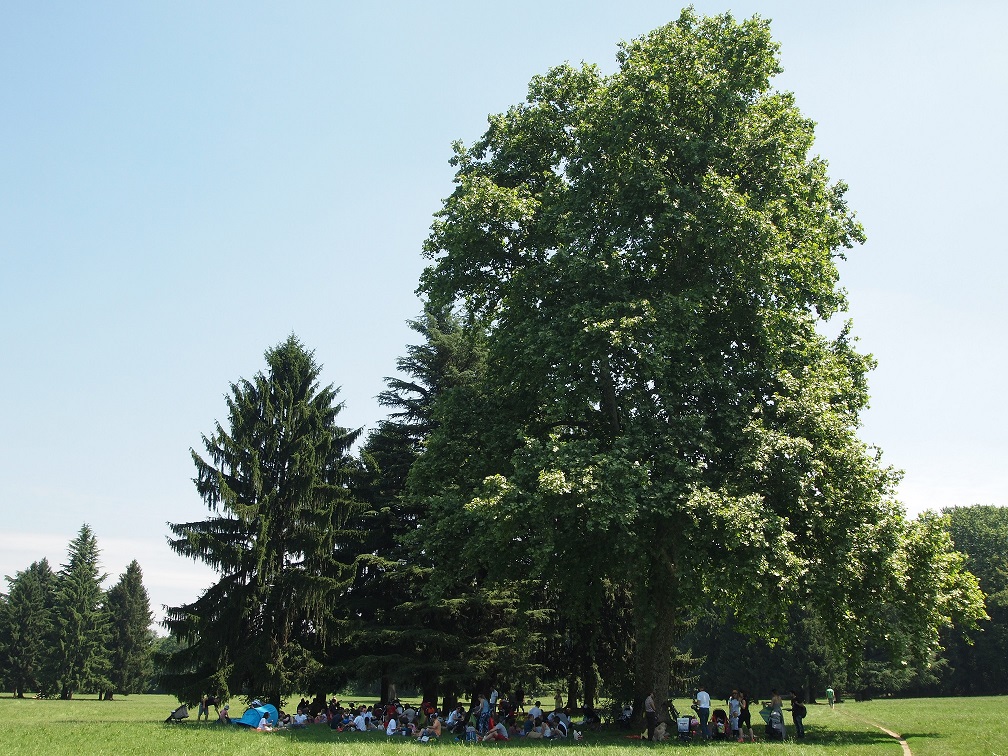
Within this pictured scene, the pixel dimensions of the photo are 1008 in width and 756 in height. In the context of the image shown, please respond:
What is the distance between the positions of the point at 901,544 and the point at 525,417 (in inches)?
479

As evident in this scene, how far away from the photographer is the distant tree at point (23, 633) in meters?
84.3

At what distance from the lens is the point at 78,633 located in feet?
261

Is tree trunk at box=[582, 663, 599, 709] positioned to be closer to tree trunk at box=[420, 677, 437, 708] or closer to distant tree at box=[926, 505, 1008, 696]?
tree trunk at box=[420, 677, 437, 708]

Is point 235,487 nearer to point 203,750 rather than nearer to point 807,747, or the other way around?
point 203,750

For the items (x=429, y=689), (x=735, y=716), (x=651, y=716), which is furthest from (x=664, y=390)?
(x=429, y=689)

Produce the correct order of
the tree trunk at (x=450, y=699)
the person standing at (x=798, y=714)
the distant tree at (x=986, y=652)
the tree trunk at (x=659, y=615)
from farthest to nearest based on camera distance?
the distant tree at (x=986, y=652)
the tree trunk at (x=450, y=699)
the person standing at (x=798, y=714)
the tree trunk at (x=659, y=615)

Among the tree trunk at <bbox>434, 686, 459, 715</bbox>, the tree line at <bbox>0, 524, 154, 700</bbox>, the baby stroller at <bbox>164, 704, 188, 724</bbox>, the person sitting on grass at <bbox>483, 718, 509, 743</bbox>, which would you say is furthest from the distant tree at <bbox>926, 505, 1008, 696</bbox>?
the tree line at <bbox>0, 524, 154, 700</bbox>

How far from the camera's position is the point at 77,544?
92.4 m

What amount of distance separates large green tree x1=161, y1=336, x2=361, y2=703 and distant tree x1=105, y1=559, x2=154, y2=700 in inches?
2390

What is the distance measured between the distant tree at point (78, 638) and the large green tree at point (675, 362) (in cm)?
7270

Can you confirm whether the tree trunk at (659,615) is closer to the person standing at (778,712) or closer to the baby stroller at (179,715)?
the person standing at (778,712)

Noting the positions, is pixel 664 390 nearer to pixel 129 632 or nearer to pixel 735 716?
pixel 735 716

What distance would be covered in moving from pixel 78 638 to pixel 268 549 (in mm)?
59603

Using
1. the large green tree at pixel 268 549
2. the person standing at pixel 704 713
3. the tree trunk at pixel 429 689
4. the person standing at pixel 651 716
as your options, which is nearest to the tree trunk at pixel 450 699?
the tree trunk at pixel 429 689
